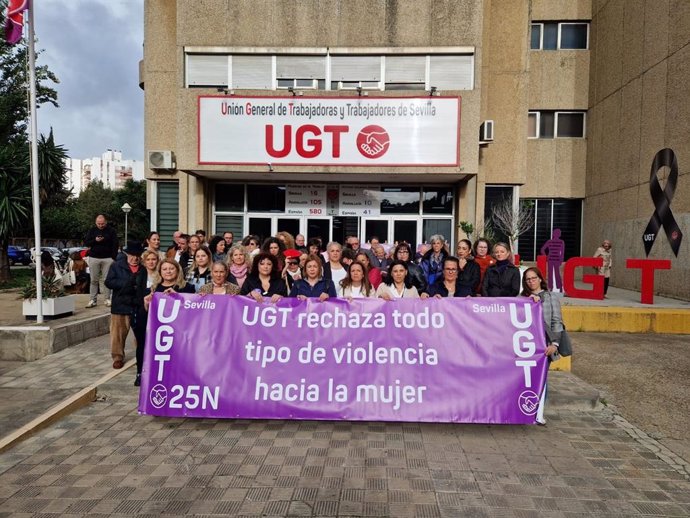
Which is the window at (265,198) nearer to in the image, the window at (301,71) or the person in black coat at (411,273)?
the window at (301,71)

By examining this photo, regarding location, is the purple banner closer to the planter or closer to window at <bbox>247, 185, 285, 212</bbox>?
the planter

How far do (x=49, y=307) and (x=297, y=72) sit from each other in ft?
32.2

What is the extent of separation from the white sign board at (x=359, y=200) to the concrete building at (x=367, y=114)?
5cm

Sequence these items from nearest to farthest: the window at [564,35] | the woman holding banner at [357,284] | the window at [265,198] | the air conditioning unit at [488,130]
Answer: the woman holding banner at [357,284]
the air conditioning unit at [488,130]
the window at [265,198]
the window at [564,35]

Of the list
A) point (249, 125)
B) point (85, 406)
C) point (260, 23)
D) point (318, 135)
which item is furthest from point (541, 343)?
point (260, 23)

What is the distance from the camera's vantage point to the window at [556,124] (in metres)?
19.3

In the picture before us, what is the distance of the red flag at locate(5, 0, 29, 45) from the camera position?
7468 mm

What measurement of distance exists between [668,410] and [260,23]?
14072 mm

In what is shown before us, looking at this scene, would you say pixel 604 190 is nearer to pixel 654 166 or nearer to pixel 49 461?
pixel 654 166

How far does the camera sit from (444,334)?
5.02m

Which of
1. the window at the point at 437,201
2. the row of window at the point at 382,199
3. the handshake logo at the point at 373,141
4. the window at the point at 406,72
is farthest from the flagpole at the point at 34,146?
the window at the point at 437,201

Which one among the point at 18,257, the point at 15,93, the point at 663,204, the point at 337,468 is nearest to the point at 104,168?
the point at 18,257

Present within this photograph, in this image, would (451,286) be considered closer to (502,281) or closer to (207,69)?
(502,281)

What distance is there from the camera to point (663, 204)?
14445mm
